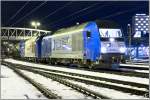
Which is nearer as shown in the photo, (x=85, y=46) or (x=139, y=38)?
(x=85, y=46)

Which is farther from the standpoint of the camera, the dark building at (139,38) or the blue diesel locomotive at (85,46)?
the dark building at (139,38)

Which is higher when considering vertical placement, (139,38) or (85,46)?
(139,38)

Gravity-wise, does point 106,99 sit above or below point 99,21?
below

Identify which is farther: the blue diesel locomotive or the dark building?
the dark building

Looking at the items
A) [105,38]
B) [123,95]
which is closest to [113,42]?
[105,38]

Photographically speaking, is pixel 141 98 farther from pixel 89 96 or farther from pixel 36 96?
pixel 36 96

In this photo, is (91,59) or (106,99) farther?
(91,59)

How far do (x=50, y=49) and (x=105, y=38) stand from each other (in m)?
13.3

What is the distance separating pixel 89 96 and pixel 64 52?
778 inches

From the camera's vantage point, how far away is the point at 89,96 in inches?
468

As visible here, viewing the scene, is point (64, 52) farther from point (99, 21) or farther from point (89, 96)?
point (89, 96)

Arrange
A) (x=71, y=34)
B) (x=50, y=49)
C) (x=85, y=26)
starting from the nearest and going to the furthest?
(x=85, y=26)
(x=71, y=34)
(x=50, y=49)

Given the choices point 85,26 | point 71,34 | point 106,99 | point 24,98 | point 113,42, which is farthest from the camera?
point 71,34

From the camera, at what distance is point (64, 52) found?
31578mm
